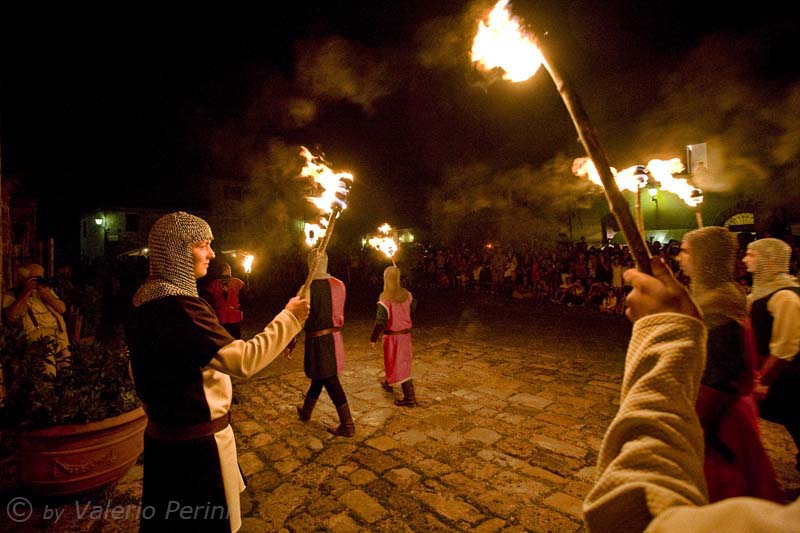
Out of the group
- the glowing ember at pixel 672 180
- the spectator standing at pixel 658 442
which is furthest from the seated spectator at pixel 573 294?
the spectator standing at pixel 658 442

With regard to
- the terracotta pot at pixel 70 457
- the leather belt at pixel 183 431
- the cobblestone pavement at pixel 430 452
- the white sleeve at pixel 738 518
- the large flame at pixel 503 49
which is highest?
the large flame at pixel 503 49

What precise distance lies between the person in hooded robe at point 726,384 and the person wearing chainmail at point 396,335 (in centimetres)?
403

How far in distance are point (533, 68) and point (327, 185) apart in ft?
6.45

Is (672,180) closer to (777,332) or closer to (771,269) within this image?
(771,269)

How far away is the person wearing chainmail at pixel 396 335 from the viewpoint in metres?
6.36

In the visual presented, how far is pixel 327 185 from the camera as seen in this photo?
361 centimetres

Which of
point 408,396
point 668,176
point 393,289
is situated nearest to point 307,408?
point 408,396

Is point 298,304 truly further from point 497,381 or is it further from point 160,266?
point 497,381

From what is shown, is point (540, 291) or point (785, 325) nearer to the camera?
point (785, 325)

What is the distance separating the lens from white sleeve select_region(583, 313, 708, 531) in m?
1.01

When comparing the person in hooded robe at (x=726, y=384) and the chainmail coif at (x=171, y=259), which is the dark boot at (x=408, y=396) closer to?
the person in hooded robe at (x=726, y=384)

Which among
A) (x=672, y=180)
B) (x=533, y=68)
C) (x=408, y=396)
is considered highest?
(x=533, y=68)

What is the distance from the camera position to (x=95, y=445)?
12.7ft

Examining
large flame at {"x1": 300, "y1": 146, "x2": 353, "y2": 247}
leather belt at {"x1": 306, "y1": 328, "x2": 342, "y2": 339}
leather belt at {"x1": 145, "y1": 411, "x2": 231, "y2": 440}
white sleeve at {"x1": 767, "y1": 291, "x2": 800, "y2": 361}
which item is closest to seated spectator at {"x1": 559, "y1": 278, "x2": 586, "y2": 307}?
white sleeve at {"x1": 767, "y1": 291, "x2": 800, "y2": 361}
